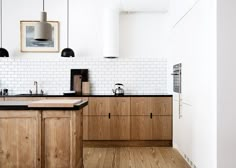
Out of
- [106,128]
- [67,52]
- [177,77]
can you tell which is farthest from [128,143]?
[67,52]

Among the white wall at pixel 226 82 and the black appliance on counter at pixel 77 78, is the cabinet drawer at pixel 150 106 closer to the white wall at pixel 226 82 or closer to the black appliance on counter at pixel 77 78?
the black appliance on counter at pixel 77 78

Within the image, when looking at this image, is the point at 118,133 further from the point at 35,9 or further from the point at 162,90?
the point at 35,9

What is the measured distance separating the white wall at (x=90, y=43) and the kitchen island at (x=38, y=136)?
283 centimetres

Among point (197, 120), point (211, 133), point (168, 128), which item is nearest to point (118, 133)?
point (168, 128)

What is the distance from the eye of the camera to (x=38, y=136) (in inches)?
120

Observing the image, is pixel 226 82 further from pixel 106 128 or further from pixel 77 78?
pixel 77 78

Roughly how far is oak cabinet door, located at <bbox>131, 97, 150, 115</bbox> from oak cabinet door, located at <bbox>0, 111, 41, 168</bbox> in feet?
8.24

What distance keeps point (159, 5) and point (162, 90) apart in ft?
5.81

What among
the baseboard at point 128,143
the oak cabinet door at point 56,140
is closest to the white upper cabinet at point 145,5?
the baseboard at point 128,143

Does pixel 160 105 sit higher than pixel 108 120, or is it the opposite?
pixel 160 105

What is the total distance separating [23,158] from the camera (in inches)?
121

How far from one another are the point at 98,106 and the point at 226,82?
2.97 metres

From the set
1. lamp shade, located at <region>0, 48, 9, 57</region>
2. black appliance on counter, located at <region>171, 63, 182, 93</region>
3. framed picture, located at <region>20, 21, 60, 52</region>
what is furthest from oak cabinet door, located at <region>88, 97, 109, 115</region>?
lamp shade, located at <region>0, 48, 9, 57</region>

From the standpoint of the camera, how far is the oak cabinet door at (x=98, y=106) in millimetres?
5258
